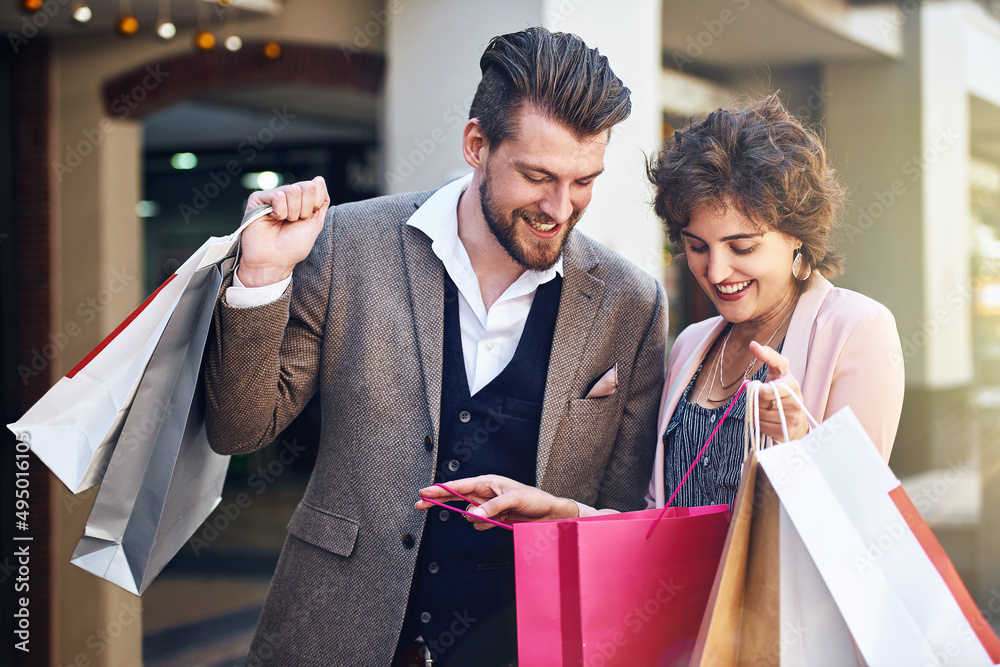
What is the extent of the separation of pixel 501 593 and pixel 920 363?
4689 millimetres

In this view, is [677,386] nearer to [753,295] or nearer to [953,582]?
[753,295]

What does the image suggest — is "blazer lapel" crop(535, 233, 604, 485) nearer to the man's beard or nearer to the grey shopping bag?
the man's beard

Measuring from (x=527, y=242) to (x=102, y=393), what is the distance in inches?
33.4

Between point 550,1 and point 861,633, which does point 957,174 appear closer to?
point 550,1

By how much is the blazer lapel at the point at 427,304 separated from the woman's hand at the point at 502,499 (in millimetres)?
241

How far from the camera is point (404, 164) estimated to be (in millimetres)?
4754

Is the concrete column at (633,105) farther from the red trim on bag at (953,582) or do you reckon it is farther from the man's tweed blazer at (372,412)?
the red trim on bag at (953,582)

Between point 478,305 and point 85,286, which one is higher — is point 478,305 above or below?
below

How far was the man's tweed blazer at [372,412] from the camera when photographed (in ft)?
5.42

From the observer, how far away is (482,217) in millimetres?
1848

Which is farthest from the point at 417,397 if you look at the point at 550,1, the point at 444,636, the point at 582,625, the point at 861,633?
the point at 550,1

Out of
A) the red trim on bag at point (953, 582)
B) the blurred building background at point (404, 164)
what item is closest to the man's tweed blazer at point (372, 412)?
the red trim on bag at point (953, 582)

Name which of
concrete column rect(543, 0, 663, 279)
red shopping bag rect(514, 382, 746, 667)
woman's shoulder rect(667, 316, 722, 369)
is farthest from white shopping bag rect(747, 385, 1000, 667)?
concrete column rect(543, 0, 663, 279)

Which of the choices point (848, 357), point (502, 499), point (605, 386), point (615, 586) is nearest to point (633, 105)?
point (605, 386)
